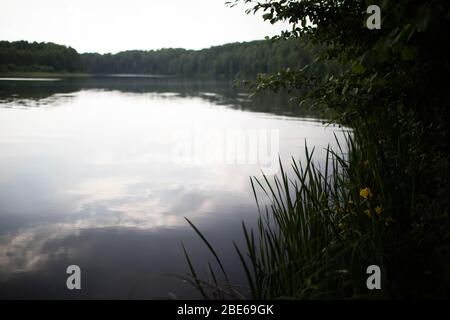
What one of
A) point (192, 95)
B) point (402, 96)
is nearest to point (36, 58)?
point (192, 95)

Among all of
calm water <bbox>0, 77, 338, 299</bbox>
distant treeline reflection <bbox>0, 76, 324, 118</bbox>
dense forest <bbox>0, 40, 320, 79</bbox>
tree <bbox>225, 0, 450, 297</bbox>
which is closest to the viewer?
tree <bbox>225, 0, 450, 297</bbox>

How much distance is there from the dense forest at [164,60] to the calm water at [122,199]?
62559mm

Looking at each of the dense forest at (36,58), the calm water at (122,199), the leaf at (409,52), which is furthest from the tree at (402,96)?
the dense forest at (36,58)

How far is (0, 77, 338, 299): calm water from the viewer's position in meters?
5.47

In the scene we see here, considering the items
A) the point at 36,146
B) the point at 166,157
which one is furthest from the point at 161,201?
the point at 36,146

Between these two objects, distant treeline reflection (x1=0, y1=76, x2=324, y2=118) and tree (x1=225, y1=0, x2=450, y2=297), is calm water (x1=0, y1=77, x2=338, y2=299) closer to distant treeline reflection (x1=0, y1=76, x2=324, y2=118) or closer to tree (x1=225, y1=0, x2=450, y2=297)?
tree (x1=225, y1=0, x2=450, y2=297)

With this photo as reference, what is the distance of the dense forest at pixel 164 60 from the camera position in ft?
351

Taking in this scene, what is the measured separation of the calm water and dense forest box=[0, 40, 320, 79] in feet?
205

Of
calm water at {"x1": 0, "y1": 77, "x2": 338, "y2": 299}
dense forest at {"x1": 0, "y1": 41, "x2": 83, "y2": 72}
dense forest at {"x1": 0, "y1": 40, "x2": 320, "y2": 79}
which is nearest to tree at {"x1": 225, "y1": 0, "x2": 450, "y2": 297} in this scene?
calm water at {"x1": 0, "y1": 77, "x2": 338, "y2": 299}

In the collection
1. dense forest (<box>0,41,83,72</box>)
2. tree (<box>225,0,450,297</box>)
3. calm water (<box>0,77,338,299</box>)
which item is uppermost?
dense forest (<box>0,41,83,72</box>)

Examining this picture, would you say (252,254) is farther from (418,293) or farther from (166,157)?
(166,157)

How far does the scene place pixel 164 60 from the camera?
179750 mm

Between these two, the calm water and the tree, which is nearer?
the tree

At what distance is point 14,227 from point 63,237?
3.40ft
